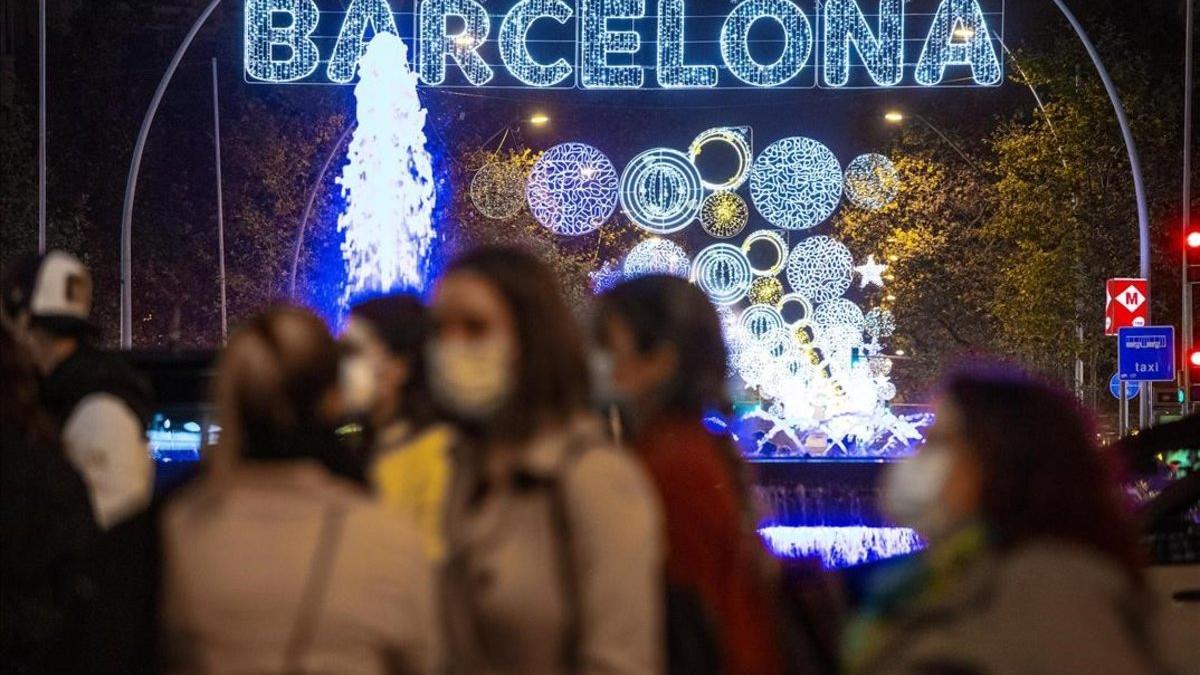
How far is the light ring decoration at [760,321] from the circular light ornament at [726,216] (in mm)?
4003

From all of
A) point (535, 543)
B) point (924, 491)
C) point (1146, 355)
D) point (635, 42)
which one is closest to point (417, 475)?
point (535, 543)

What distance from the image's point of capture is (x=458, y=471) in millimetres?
3863

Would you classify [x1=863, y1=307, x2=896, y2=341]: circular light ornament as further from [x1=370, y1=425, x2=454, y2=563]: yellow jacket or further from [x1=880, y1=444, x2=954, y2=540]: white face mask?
[x1=880, y1=444, x2=954, y2=540]: white face mask

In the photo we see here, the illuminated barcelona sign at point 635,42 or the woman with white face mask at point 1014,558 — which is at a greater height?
the illuminated barcelona sign at point 635,42

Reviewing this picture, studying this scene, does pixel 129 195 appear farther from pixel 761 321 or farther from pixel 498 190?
pixel 761 321

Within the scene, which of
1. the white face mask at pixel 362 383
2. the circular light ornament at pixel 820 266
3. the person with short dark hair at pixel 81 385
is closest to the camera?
the white face mask at pixel 362 383

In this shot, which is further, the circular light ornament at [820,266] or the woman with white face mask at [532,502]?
the circular light ornament at [820,266]

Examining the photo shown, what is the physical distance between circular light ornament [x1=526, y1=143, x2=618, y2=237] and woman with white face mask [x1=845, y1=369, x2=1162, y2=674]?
3125 centimetres

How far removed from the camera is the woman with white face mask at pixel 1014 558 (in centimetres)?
312

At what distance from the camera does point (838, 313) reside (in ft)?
159

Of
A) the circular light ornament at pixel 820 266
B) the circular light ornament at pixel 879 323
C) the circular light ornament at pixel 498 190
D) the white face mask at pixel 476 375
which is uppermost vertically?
the circular light ornament at pixel 498 190

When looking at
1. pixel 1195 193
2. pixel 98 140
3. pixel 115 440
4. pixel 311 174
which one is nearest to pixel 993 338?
pixel 1195 193

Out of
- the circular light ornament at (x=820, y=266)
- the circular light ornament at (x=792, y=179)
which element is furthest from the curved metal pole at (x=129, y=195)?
the circular light ornament at (x=820, y=266)

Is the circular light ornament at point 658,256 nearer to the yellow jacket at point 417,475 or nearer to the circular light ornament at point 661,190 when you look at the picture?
the circular light ornament at point 661,190
